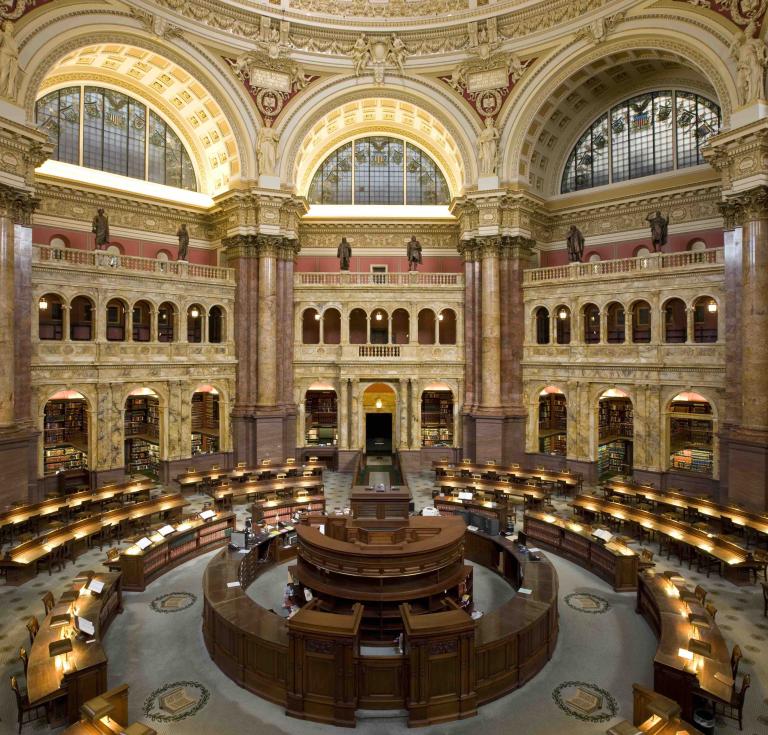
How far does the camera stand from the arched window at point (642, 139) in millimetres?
26375

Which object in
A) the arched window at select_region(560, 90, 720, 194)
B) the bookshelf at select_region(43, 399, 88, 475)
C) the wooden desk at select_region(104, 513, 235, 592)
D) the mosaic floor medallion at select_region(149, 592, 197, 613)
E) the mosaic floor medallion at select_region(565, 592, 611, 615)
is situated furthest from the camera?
the arched window at select_region(560, 90, 720, 194)

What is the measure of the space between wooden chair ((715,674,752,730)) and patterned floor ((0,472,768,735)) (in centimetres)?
15

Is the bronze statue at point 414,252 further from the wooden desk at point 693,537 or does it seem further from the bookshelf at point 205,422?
A: the wooden desk at point 693,537

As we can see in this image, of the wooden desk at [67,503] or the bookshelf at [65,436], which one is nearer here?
the wooden desk at [67,503]

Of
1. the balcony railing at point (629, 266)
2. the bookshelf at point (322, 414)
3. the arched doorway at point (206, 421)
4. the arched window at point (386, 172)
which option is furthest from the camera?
the arched window at point (386, 172)

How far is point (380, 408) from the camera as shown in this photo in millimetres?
31234

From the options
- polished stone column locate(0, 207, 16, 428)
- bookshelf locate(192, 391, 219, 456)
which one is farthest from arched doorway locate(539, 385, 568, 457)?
polished stone column locate(0, 207, 16, 428)

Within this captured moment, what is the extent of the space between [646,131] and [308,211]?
1842 centimetres

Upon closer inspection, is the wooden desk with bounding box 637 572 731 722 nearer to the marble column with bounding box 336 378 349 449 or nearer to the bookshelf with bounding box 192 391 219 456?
the marble column with bounding box 336 378 349 449

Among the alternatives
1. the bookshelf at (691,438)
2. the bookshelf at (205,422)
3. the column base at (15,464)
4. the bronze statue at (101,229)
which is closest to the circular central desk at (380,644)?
the column base at (15,464)

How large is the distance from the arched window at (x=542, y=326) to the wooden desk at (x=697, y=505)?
32.2ft

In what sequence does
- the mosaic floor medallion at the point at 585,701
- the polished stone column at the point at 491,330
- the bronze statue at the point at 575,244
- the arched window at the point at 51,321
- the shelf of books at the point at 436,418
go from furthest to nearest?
1. the shelf of books at the point at 436,418
2. the polished stone column at the point at 491,330
3. the bronze statue at the point at 575,244
4. the arched window at the point at 51,321
5. the mosaic floor medallion at the point at 585,701

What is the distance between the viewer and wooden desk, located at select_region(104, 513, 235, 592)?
14.2m

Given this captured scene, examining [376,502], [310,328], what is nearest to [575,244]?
[310,328]
